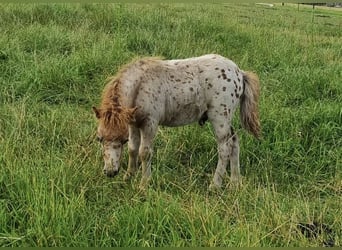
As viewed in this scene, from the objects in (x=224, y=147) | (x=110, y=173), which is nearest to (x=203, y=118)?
(x=224, y=147)

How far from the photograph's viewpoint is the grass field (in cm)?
358

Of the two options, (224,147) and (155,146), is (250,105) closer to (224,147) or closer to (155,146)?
(224,147)

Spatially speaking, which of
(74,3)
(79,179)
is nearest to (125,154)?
(79,179)

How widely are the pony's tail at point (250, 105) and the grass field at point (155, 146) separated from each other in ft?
1.03

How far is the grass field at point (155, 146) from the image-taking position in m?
3.58

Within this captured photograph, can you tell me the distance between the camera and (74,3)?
34.1 feet

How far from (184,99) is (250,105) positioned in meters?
0.84

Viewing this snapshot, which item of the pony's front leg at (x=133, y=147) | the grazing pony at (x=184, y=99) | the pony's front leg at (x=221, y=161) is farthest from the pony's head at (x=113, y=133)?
the pony's front leg at (x=221, y=161)

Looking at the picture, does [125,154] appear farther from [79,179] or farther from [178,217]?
[178,217]

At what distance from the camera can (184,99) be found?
16.5 feet

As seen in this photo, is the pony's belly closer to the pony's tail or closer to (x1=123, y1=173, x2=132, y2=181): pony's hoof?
the pony's tail

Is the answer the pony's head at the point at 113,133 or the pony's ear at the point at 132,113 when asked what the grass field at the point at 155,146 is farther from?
the pony's ear at the point at 132,113

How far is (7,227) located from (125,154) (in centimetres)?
197

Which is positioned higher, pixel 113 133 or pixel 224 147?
pixel 113 133
